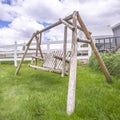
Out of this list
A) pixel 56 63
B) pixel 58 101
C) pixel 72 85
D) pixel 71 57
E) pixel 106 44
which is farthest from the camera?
pixel 106 44

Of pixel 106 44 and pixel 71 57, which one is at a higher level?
pixel 106 44

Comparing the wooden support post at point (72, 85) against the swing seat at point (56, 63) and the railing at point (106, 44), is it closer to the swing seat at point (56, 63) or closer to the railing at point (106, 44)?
the swing seat at point (56, 63)

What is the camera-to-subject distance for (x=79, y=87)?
6.34m

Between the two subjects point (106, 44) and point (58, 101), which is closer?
point (58, 101)

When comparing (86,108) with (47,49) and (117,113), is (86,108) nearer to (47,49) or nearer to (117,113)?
(117,113)

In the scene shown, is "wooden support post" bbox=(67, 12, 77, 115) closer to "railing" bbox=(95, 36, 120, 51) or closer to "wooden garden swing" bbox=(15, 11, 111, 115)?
"wooden garden swing" bbox=(15, 11, 111, 115)

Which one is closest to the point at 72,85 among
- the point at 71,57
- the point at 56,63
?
the point at 71,57

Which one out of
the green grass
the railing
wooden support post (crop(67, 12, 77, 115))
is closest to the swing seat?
the green grass

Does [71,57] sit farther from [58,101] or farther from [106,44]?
[106,44]

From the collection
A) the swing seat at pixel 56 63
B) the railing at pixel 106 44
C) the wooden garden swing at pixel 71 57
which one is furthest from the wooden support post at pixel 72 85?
the railing at pixel 106 44

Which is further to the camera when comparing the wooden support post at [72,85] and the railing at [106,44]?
the railing at [106,44]

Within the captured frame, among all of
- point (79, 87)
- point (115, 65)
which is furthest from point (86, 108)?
point (115, 65)

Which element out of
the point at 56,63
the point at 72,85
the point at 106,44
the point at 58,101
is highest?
the point at 106,44

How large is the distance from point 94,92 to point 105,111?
4.28 feet
